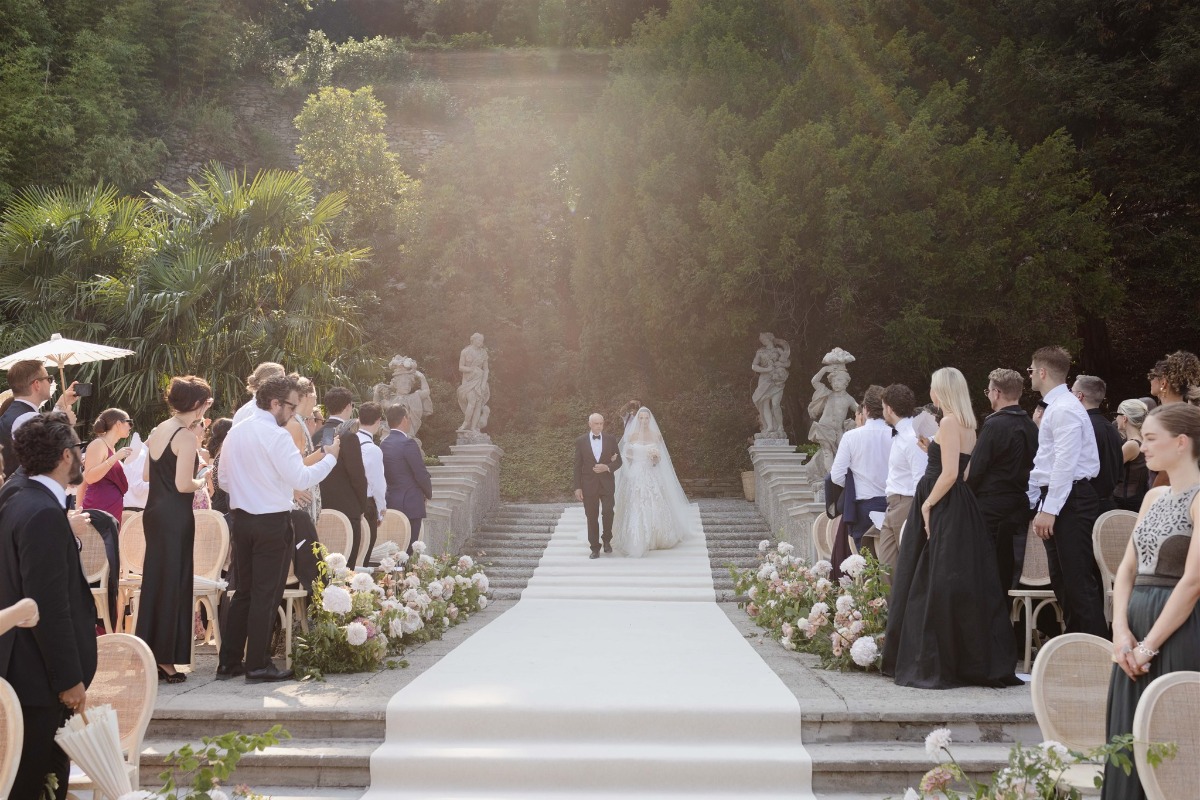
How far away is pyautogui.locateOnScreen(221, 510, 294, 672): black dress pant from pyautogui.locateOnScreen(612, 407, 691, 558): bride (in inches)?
258

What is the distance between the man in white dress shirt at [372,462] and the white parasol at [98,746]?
4.92m

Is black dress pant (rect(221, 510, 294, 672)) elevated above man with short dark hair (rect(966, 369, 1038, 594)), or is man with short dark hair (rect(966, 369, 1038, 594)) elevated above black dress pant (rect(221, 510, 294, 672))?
man with short dark hair (rect(966, 369, 1038, 594))

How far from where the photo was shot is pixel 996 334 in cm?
1725

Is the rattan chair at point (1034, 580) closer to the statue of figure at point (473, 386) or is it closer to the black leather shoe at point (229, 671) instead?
the black leather shoe at point (229, 671)

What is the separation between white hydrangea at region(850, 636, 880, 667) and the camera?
19.2ft

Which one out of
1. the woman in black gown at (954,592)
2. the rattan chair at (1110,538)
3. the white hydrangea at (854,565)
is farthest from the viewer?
the white hydrangea at (854,565)

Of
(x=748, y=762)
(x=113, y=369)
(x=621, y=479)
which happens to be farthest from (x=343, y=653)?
(x=113, y=369)

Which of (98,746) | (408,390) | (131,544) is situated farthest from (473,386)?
(98,746)

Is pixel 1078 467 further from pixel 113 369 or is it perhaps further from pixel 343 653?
pixel 113 369

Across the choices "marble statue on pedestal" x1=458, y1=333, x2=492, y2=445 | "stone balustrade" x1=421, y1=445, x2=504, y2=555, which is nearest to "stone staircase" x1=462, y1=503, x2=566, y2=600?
"stone balustrade" x1=421, y1=445, x2=504, y2=555

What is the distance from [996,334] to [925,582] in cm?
1278

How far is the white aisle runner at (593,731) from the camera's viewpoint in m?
4.61

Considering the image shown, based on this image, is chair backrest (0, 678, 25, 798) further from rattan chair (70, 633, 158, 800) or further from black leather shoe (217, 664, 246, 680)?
black leather shoe (217, 664, 246, 680)

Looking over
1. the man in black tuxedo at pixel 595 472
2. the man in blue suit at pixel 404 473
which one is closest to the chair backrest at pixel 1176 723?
the man in blue suit at pixel 404 473
